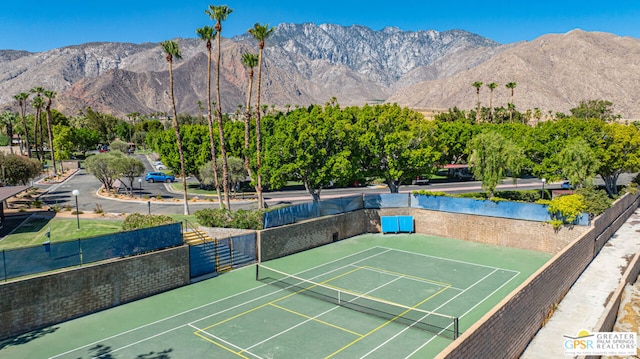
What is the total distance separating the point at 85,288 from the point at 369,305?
14.0m

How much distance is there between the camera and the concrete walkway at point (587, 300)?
19.5 meters

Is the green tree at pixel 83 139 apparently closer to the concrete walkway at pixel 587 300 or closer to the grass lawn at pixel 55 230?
the grass lawn at pixel 55 230

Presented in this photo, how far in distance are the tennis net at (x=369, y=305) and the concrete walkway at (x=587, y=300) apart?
3571mm

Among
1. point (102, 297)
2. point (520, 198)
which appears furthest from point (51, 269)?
point (520, 198)

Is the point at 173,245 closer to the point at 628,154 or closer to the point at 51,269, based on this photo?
the point at 51,269

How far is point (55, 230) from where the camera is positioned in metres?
35.6

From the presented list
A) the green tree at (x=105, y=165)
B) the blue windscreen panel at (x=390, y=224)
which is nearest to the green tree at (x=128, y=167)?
the green tree at (x=105, y=165)

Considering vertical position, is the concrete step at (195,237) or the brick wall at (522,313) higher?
the concrete step at (195,237)

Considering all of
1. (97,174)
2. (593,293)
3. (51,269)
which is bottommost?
(593,293)

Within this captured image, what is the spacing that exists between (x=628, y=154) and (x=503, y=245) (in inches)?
917

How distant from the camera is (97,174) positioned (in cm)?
5488

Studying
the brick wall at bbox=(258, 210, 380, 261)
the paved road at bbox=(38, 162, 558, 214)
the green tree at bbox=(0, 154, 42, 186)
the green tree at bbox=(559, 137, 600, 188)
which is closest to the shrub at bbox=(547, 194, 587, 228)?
the green tree at bbox=(559, 137, 600, 188)

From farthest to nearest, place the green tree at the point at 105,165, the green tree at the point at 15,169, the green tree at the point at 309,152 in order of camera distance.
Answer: the green tree at the point at 105,165
the green tree at the point at 15,169
the green tree at the point at 309,152

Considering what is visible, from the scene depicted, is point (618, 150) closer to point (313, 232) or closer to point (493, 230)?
point (493, 230)
